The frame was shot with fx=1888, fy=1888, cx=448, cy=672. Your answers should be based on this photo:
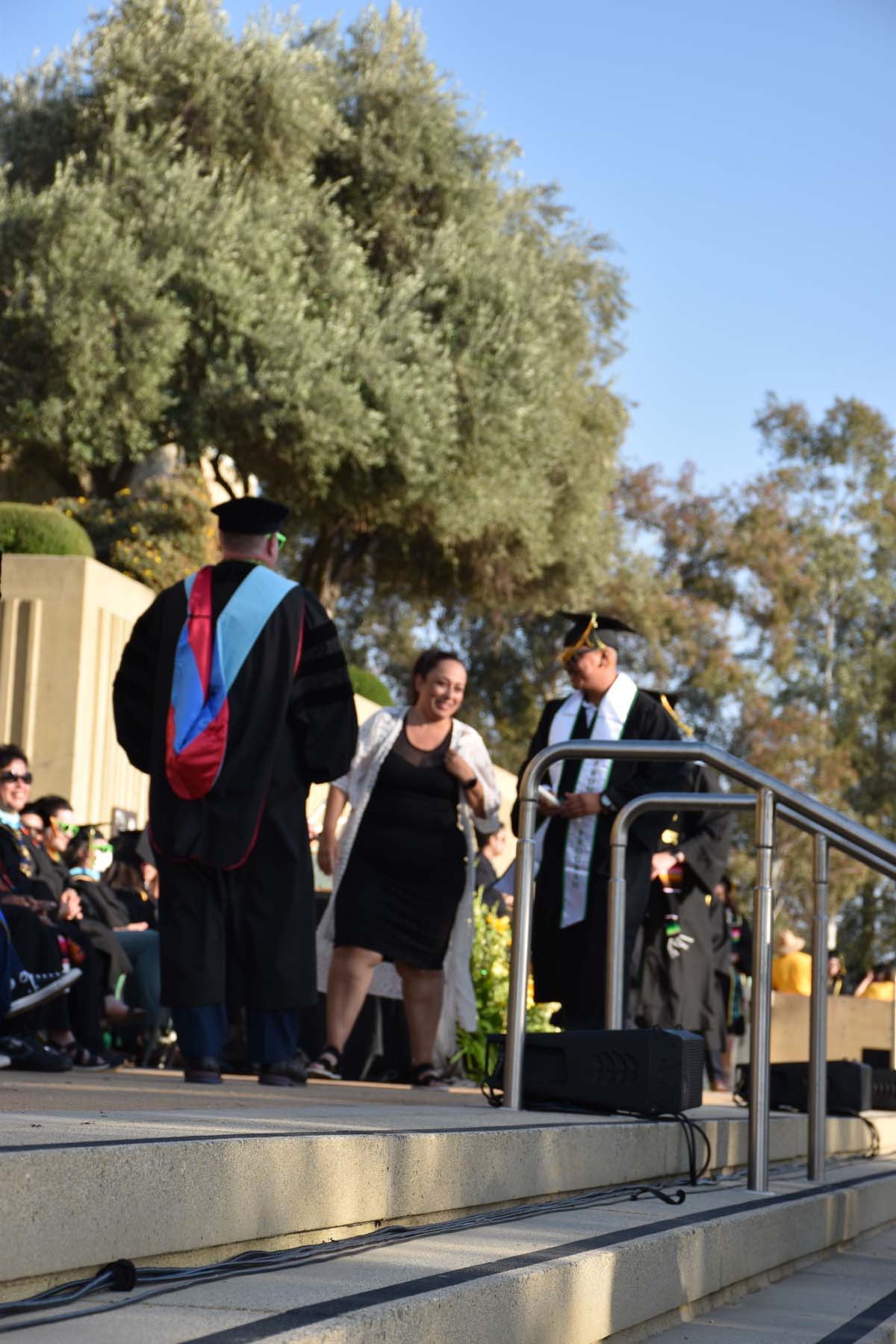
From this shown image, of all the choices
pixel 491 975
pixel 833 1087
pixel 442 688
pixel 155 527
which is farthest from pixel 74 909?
pixel 155 527

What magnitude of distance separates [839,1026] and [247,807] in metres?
13.0

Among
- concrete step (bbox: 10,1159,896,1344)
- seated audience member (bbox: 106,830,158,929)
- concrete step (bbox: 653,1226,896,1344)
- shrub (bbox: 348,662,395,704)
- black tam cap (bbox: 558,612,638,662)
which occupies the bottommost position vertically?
concrete step (bbox: 653,1226,896,1344)

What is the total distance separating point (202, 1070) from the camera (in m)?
5.61

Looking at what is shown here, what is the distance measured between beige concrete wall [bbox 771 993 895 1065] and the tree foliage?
958 cm

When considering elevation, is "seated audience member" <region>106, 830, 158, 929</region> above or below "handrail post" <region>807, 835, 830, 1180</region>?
above

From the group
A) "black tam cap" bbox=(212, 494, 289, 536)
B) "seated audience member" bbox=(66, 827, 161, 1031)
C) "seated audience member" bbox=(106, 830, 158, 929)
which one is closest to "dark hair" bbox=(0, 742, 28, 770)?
"seated audience member" bbox=(66, 827, 161, 1031)

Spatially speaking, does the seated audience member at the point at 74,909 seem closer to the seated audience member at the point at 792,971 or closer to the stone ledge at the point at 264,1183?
the stone ledge at the point at 264,1183

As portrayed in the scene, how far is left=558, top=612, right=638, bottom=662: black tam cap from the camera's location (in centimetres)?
729

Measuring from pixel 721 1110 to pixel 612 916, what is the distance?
951mm

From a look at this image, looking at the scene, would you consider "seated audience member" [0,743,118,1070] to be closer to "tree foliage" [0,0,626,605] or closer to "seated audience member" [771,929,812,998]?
"seated audience member" [771,929,812,998]

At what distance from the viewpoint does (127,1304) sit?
2447 mm

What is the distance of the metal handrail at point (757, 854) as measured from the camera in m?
5.00

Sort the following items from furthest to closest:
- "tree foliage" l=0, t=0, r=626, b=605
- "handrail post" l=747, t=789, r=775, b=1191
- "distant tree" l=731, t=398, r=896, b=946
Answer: "distant tree" l=731, t=398, r=896, b=946, "tree foliage" l=0, t=0, r=626, b=605, "handrail post" l=747, t=789, r=775, b=1191

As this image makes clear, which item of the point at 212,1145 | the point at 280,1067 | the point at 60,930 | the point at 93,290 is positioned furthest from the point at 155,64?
the point at 212,1145
